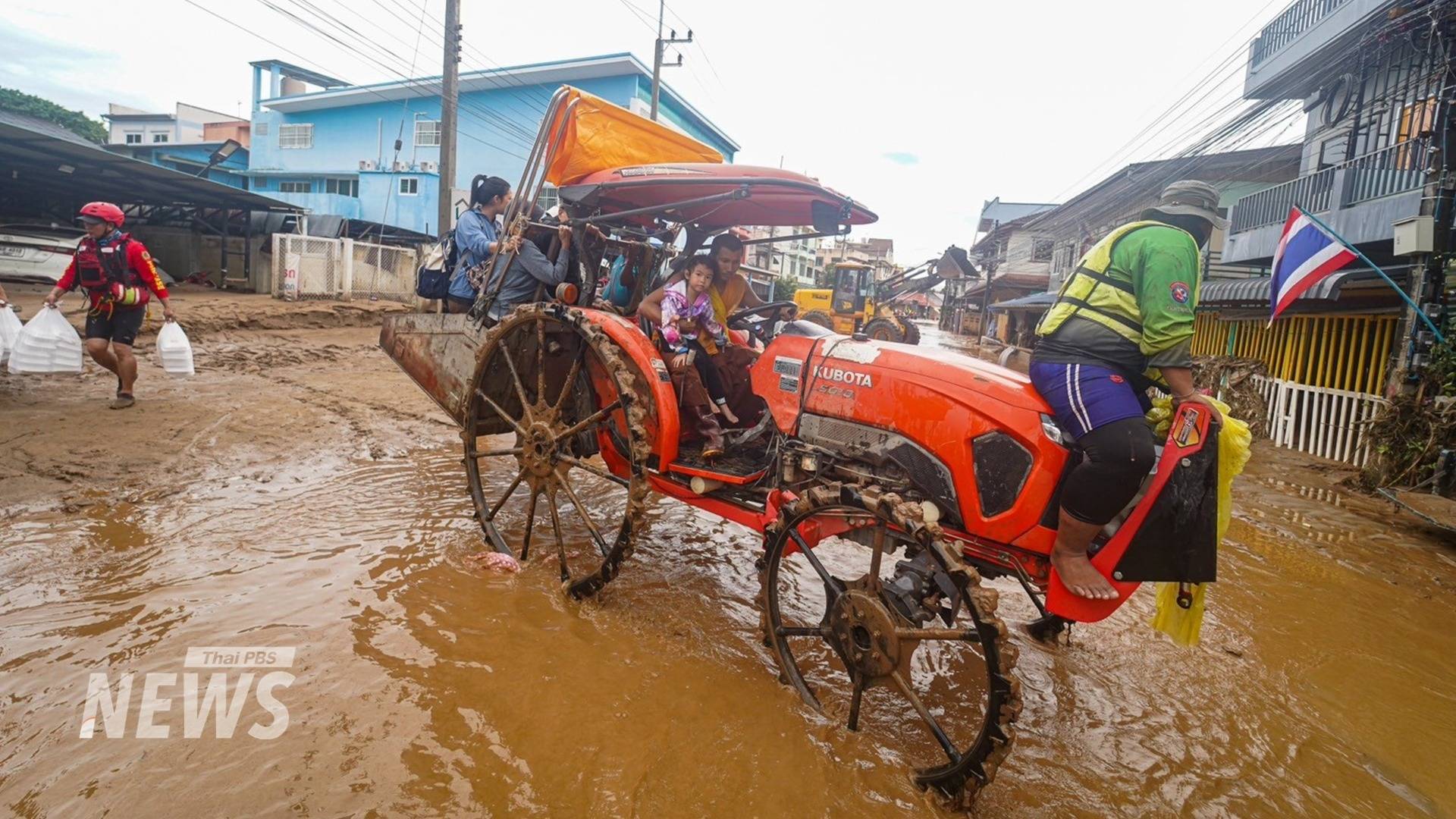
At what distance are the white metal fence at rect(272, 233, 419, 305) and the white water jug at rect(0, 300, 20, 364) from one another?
8.37 metres

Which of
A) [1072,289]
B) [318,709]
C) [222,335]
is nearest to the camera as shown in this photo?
[318,709]

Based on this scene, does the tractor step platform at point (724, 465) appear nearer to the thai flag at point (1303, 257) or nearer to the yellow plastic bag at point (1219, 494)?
the yellow plastic bag at point (1219, 494)

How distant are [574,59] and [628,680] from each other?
2792cm

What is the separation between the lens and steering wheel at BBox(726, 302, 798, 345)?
4383mm

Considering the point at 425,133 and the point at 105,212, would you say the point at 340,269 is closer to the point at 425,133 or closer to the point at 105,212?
the point at 105,212

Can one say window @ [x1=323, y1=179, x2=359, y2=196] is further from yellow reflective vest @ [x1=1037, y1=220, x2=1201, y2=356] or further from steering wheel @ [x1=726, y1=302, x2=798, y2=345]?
yellow reflective vest @ [x1=1037, y1=220, x2=1201, y2=356]

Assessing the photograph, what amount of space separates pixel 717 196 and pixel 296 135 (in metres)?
35.7

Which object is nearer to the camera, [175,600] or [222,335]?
[175,600]

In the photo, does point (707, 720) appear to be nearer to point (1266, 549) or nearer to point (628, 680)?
point (628, 680)

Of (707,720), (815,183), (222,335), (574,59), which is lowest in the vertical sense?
(707,720)

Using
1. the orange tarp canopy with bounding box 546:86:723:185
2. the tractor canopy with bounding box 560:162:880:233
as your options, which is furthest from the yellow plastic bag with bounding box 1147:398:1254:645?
the orange tarp canopy with bounding box 546:86:723:185

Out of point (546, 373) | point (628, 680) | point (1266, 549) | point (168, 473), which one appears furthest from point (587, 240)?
point (1266, 549)

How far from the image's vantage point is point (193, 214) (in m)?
A: 17.5

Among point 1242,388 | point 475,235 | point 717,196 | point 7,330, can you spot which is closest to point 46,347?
point 7,330
